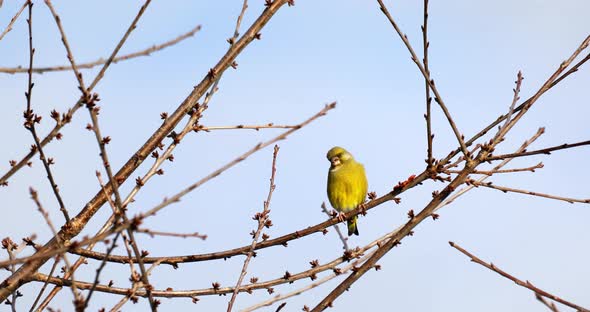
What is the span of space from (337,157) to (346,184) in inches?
23.9

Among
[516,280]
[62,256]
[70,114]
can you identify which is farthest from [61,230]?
[516,280]

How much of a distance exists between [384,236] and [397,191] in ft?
1.69

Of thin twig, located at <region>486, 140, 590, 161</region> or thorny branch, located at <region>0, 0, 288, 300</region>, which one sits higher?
thorny branch, located at <region>0, 0, 288, 300</region>

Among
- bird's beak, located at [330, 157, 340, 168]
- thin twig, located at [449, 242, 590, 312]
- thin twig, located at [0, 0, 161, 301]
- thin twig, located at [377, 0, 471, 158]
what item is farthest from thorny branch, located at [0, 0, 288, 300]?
bird's beak, located at [330, 157, 340, 168]

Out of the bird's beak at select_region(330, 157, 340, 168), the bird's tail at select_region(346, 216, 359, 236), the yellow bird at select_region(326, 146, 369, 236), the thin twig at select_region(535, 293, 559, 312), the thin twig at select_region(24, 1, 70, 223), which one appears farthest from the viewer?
the bird's beak at select_region(330, 157, 340, 168)

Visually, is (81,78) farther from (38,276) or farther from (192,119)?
(38,276)

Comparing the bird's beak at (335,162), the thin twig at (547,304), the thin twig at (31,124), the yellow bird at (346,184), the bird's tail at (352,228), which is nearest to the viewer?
the thin twig at (547,304)

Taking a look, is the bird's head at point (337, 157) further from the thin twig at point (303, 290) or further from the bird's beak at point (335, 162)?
the thin twig at point (303, 290)

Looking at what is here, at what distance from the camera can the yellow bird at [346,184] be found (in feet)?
29.8

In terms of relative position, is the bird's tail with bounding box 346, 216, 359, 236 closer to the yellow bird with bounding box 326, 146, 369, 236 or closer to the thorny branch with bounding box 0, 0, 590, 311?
the yellow bird with bounding box 326, 146, 369, 236

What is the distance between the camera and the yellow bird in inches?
358

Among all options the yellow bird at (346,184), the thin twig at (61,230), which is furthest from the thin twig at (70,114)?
the yellow bird at (346,184)

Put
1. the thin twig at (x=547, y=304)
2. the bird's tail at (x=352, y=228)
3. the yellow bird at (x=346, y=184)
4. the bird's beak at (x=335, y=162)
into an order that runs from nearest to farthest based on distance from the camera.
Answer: the thin twig at (x=547, y=304) < the yellow bird at (x=346, y=184) < the bird's tail at (x=352, y=228) < the bird's beak at (x=335, y=162)

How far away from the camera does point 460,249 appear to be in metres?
3.24
